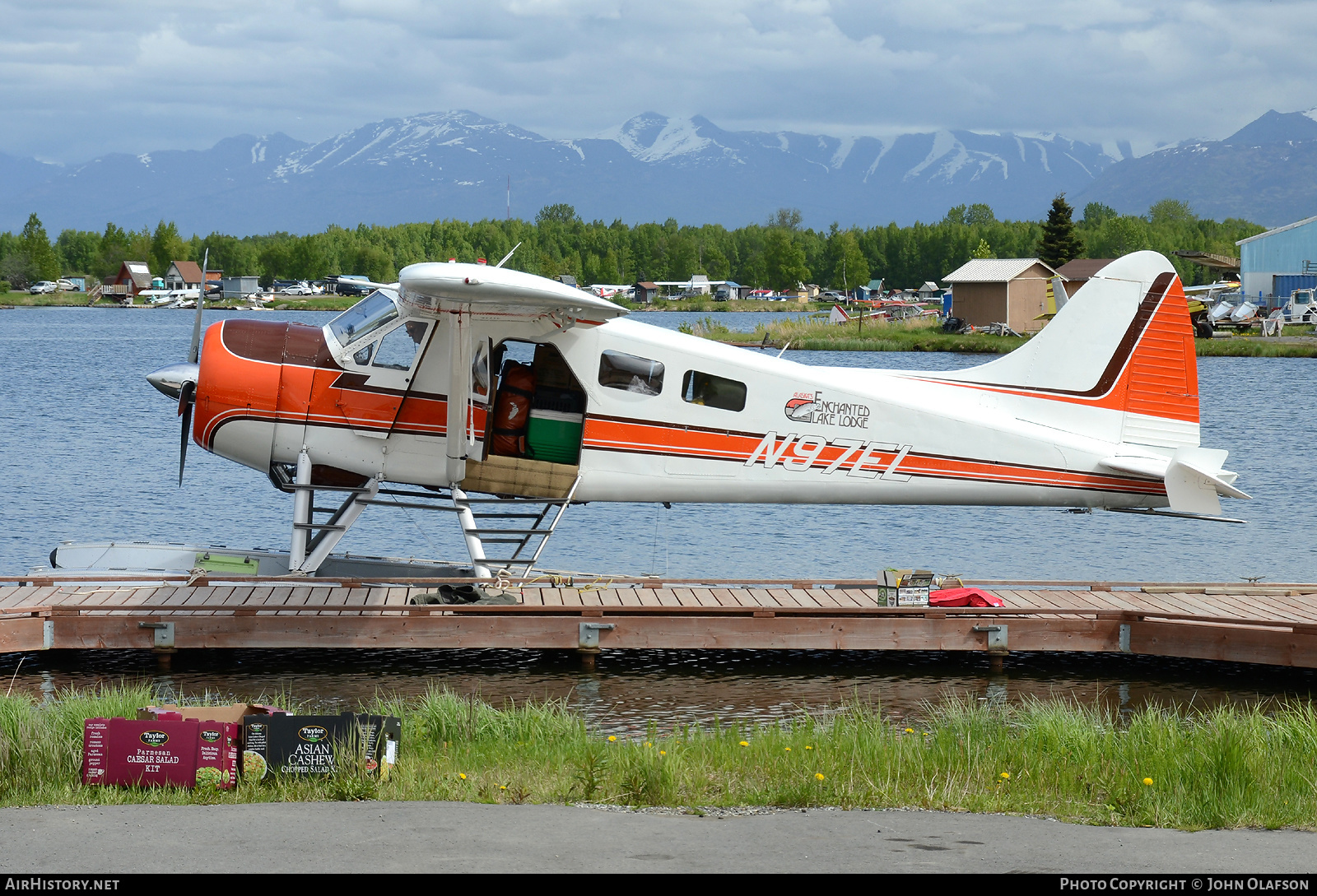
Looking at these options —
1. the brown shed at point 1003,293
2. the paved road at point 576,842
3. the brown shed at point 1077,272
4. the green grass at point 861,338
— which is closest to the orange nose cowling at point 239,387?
the paved road at point 576,842

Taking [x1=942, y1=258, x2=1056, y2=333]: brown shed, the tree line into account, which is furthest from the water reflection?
the tree line

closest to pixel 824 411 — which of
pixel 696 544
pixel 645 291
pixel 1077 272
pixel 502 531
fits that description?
pixel 502 531

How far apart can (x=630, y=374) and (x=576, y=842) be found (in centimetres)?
571

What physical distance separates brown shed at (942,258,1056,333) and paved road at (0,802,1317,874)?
61.9 metres

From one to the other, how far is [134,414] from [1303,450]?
25.9 metres

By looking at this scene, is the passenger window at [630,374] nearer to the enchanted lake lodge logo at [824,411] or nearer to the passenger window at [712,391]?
the passenger window at [712,391]

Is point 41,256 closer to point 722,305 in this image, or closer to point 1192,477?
point 722,305

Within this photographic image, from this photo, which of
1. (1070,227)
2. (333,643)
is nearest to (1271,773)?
(333,643)

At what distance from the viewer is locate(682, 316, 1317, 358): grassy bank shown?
5356cm

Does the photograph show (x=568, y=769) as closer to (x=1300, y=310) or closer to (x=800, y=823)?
(x=800, y=823)

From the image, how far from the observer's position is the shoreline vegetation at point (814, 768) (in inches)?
228

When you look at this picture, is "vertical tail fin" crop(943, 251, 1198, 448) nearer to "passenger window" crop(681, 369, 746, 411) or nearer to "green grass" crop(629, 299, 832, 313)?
"passenger window" crop(681, 369, 746, 411)

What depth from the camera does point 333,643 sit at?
9.69 meters

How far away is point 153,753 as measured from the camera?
6.01m
